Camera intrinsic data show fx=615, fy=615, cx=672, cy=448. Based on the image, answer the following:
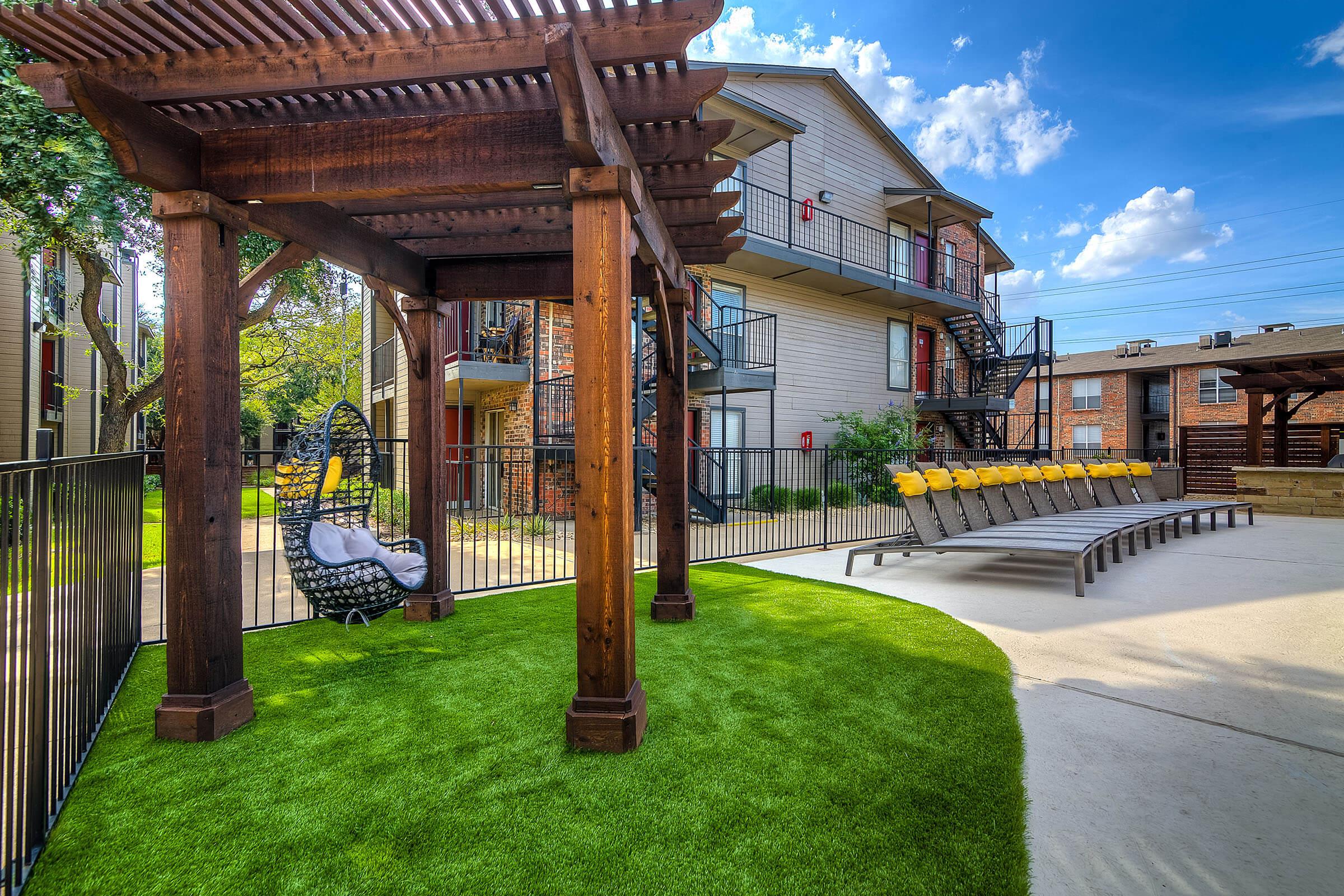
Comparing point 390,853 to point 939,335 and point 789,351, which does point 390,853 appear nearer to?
point 789,351

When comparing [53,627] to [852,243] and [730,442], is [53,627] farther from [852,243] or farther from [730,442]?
[852,243]

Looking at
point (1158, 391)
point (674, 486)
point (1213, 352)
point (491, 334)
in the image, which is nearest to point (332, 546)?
point (674, 486)

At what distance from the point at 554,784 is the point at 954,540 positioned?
5371 mm

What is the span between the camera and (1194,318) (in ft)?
184

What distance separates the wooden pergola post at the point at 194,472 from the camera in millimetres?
2891

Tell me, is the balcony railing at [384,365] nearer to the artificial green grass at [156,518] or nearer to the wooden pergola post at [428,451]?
the artificial green grass at [156,518]

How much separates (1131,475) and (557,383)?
10913 millimetres

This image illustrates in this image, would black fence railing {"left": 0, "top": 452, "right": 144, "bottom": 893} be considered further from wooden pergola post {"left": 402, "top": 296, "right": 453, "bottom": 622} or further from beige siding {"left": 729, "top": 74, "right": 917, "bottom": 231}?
beige siding {"left": 729, "top": 74, "right": 917, "bottom": 231}

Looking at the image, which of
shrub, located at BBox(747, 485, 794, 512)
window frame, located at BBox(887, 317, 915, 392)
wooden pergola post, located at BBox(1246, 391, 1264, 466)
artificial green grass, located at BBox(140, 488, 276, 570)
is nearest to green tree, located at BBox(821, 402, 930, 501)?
window frame, located at BBox(887, 317, 915, 392)

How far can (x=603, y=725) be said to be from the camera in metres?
2.76

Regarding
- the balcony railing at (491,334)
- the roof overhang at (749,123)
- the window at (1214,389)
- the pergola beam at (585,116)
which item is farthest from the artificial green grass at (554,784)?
the window at (1214,389)

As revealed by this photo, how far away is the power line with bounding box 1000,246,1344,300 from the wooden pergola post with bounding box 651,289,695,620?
3397 cm

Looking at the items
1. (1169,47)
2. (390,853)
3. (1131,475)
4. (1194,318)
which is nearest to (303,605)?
(390,853)

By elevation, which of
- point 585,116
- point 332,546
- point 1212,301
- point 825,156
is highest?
point 1212,301
